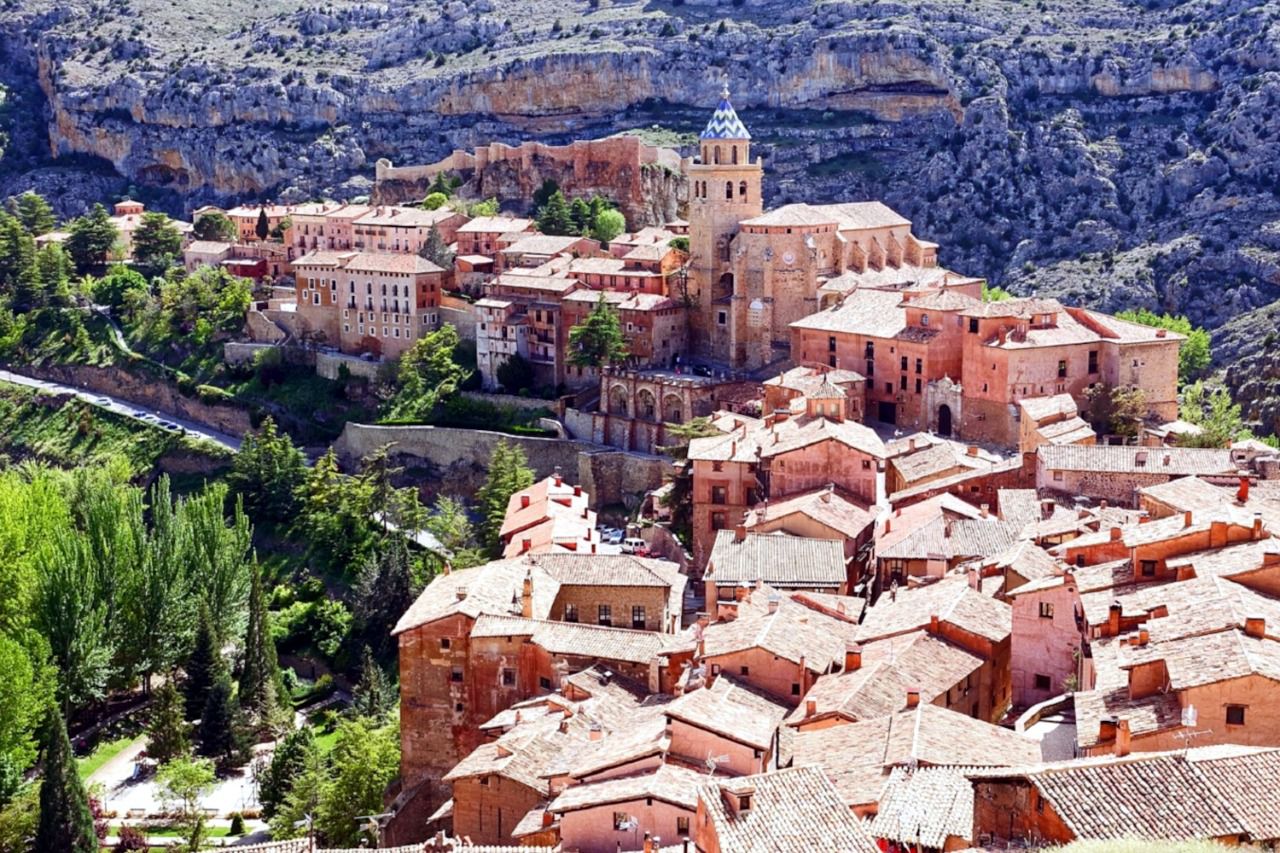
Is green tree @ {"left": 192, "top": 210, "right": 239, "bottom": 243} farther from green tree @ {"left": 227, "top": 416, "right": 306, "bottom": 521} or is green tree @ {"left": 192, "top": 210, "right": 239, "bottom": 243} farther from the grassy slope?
green tree @ {"left": 227, "top": 416, "right": 306, "bottom": 521}

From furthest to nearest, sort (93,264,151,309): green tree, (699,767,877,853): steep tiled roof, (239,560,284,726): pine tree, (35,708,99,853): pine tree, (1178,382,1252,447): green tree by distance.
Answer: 1. (93,264,151,309): green tree
2. (1178,382,1252,447): green tree
3. (239,560,284,726): pine tree
4. (35,708,99,853): pine tree
5. (699,767,877,853): steep tiled roof

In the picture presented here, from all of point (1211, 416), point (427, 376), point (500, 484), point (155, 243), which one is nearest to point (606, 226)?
point (427, 376)

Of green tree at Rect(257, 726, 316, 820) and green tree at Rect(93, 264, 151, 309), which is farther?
green tree at Rect(93, 264, 151, 309)

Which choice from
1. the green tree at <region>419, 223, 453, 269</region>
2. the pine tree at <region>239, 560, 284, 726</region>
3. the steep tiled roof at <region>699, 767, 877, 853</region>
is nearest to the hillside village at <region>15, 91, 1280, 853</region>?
the steep tiled roof at <region>699, 767, 877, 853</region>

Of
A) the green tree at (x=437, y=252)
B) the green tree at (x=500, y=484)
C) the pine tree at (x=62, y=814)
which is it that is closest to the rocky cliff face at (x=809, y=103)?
the green tree at (x=437, y=252)

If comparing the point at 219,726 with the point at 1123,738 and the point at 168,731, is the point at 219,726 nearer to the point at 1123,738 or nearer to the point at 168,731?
the point at 168,731

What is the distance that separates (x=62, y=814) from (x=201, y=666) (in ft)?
47.9

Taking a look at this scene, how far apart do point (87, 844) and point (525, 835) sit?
526 inches

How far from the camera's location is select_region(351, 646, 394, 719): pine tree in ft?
157

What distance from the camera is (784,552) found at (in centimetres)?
4250

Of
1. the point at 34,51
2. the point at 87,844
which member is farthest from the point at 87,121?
the point at 87,844

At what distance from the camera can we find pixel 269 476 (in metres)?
71.4

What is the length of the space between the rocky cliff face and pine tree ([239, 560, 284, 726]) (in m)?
43.9

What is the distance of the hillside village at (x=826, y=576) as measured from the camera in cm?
2552
